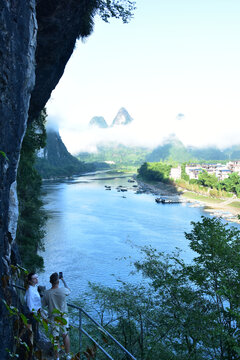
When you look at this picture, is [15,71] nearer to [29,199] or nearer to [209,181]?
[29,199]

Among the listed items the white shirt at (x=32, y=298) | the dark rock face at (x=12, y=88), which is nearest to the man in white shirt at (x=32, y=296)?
the white shirt at (x=32, y=298)

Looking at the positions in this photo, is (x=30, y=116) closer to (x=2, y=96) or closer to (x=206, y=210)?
(x=2, y=96)

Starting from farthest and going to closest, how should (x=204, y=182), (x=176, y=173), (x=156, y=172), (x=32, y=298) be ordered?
(x=176, y=173), (x=156, y=172), (x=204, y=182), (x=32, y=298)

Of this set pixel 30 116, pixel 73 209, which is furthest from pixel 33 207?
pixel 73 209

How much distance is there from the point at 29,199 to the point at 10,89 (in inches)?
659

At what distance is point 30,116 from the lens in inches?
385

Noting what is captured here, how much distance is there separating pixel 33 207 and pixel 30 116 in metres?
10.5

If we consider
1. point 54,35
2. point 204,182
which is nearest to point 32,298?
point 54,35

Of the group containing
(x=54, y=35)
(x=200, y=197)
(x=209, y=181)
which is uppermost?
(x=54, y=35)

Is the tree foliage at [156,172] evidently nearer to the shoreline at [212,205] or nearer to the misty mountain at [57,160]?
the shoreline at [212,205]

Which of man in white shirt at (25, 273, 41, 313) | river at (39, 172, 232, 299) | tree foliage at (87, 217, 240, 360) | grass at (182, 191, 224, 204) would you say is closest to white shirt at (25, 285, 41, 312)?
man in white shirt at (25, 273, 41, 313)

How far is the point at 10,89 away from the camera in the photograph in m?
3.83

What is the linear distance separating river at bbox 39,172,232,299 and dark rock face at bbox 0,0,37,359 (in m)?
11.3

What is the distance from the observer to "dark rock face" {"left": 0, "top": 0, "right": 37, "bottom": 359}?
3.32 metres
